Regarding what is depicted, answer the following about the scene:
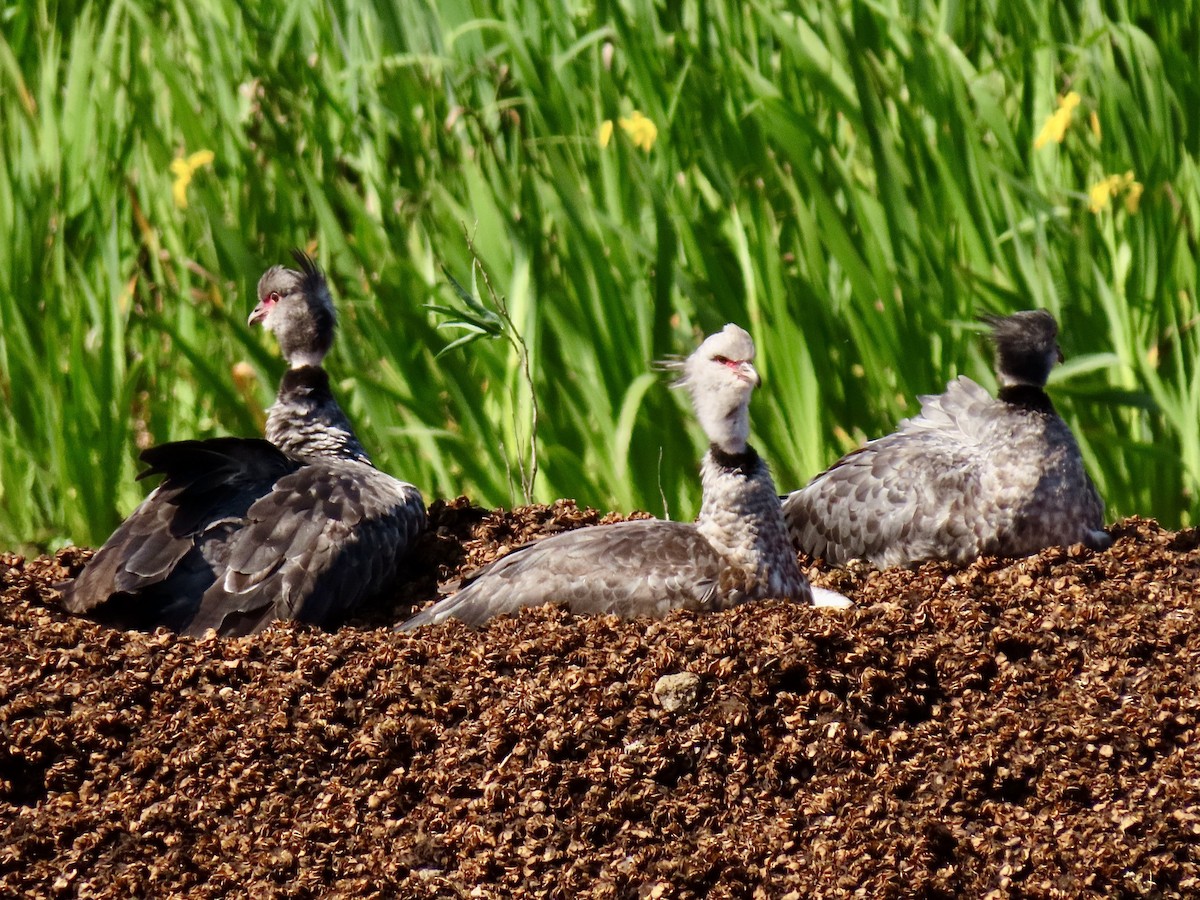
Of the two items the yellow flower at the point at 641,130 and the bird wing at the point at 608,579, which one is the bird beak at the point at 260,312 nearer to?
the yellow flower at the point at 641,130

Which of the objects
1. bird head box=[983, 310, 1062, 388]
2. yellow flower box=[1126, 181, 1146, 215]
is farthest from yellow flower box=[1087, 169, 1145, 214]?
bird head box=[983, 310, 1062, 388]

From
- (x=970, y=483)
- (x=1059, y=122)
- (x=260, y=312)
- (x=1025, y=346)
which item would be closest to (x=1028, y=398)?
(x=1025, y=346)

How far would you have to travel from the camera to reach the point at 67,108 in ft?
19.8

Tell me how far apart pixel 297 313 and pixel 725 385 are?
1.75m

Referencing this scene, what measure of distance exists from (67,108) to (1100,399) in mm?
4181

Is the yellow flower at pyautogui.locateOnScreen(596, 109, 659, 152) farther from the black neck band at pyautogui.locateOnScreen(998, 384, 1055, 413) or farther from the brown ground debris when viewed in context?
the brown ground debris

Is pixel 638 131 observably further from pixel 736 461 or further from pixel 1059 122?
pixel 736 461

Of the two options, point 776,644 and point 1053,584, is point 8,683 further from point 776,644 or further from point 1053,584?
point 1053,584

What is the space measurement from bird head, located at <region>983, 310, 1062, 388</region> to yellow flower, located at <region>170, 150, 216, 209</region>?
9.70 ft

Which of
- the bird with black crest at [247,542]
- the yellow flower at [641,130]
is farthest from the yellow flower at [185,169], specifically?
the yellow flower at [641,130]

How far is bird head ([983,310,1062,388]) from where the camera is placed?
15.1 feet

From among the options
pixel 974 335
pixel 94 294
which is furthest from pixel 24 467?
pixel 974 335

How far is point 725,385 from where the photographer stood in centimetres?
419

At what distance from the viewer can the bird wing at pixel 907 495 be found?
184 inches
